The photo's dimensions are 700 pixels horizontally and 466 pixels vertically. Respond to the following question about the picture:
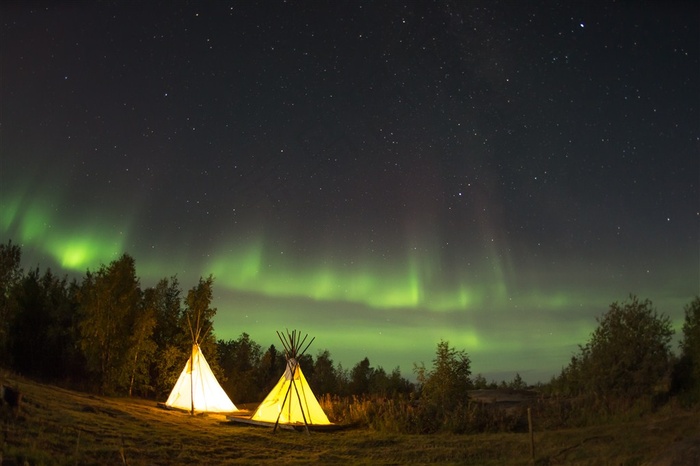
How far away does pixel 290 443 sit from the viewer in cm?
1576

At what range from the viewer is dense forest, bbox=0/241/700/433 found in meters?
18.2

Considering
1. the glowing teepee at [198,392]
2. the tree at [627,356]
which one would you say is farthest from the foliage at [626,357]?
the glowing teepee at [198,392]

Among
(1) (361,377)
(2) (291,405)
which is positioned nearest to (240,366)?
(1) (361,377)

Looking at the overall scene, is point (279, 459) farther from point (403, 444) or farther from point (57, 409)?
point (57, 409)

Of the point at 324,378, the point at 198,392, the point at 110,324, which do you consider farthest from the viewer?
the point at 324,378

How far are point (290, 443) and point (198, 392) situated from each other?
9066 mm

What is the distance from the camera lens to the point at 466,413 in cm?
1716

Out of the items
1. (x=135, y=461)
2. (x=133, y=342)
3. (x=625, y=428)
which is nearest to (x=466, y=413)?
(x=625, y=428)

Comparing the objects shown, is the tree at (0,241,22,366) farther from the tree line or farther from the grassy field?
the grassy field

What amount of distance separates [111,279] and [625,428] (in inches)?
810

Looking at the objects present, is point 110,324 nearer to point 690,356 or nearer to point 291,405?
point 291,405

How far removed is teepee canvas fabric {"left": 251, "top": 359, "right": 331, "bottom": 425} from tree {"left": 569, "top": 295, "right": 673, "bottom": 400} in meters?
8.47

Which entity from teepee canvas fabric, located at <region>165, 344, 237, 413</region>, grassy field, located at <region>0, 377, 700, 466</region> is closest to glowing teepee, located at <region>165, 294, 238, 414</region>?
teepee canvas fabric, located at <region>165, 344, 237, 413</region>

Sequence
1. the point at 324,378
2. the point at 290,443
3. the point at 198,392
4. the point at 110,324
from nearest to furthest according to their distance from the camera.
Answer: the point at 290,443 → the point at 198,392 → the point at 110,324 → the point at 324,378
